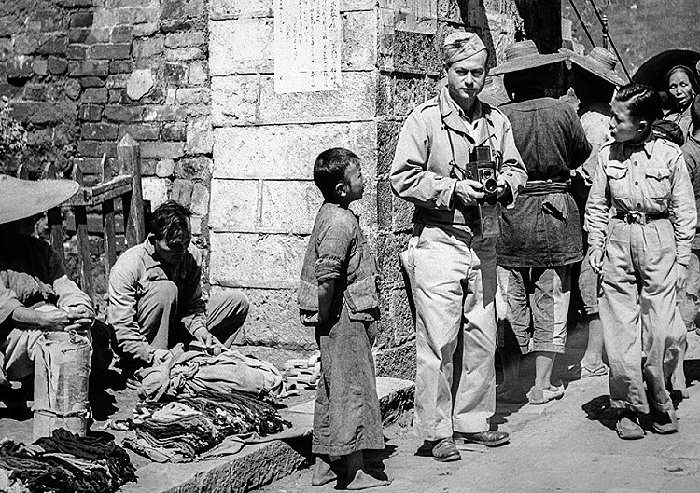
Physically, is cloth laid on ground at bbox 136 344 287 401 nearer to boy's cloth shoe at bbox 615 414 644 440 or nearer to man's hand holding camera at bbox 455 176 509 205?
man's hand holding camera at bbox 455 176 509 205

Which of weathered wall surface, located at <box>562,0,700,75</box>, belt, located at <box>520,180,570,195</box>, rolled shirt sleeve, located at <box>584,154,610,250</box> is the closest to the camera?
rolled shirt sleeve, located at <box>584,154,610,250</box>

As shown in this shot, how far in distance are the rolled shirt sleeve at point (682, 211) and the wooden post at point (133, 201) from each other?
379 centimetres

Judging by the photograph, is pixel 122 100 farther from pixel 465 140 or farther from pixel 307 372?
pixel 465 140

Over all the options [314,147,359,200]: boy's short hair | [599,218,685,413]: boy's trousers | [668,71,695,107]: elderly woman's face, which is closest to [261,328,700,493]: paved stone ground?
[599,218,685,413]: boy's trousers

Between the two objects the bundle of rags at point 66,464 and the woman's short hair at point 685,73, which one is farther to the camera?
the woman's short hair at point 685,73

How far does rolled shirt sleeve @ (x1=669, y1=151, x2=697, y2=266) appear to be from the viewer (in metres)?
5.77

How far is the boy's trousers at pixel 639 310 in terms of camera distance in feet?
18.6

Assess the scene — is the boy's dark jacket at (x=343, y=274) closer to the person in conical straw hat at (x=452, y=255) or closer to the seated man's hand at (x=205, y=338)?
the person in conical straw hat at (x=452, y=255)

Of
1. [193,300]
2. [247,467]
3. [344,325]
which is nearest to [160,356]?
[193,300]

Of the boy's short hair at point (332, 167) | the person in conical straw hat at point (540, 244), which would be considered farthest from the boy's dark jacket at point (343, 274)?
the person in conical straw hat at point (540, 244)

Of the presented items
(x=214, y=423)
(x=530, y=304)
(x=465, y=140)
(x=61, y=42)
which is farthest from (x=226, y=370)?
(x=61, y=42)

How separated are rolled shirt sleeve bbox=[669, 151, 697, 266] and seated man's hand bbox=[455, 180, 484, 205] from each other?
3.89 ft

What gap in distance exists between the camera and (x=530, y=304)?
7008 mm

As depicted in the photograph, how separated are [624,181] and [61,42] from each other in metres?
4.77
